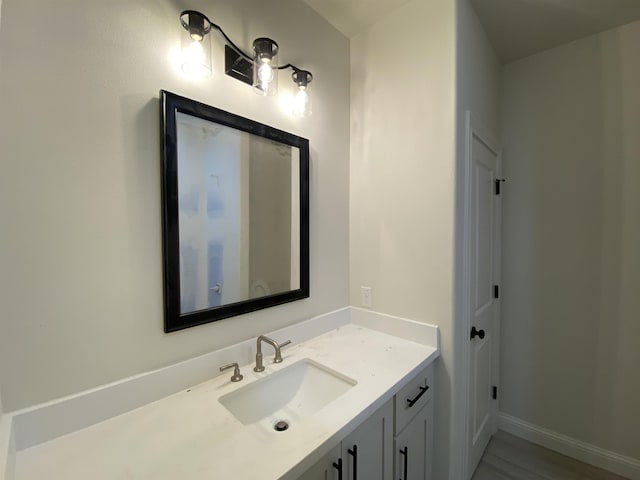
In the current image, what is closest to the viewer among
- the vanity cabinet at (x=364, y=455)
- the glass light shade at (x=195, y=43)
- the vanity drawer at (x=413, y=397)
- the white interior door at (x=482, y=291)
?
the vanity cabinet at (x=364, y=455)

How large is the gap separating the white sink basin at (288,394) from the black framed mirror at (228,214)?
301 mm

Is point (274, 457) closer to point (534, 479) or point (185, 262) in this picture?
point (185, 262)

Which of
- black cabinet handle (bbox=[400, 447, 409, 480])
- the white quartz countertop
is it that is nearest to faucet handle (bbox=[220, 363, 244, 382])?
the white quartz countertop

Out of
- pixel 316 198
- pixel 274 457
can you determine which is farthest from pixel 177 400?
pixel 316 198

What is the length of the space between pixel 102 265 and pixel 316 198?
1002mm

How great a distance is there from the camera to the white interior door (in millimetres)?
1579

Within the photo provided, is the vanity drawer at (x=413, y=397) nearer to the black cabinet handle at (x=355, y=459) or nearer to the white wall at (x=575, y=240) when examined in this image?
the black cabinet handle at (x=355, y=459)

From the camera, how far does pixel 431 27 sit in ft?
4.58

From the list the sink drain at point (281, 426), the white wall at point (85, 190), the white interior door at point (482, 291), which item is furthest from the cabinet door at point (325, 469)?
the white interior door at point (482, 291)

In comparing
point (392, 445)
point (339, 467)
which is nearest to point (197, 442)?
point (339, 467)

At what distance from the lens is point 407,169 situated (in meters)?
1.50

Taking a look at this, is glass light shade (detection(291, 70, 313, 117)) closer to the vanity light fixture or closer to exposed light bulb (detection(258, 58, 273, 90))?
the vanity light fixture

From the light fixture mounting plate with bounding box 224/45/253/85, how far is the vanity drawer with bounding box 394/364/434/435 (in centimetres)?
146

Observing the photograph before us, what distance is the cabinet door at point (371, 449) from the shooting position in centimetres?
89
